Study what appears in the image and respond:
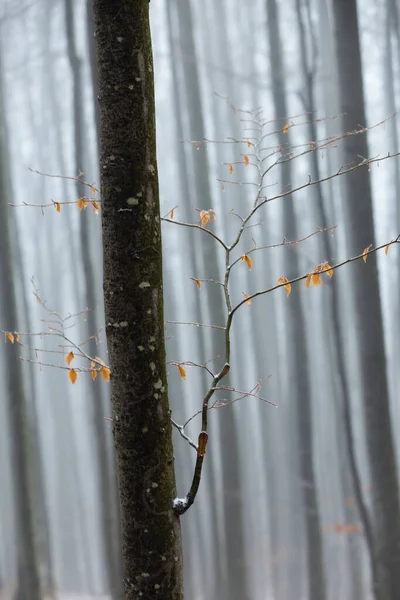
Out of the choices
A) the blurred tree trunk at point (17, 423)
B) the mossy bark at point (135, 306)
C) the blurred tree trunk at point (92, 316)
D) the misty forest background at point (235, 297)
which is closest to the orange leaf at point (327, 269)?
the mossy bark at point (135, 306)

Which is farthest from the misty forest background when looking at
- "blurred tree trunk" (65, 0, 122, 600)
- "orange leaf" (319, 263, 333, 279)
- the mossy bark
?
the mossy bark

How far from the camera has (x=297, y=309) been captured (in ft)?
8.53

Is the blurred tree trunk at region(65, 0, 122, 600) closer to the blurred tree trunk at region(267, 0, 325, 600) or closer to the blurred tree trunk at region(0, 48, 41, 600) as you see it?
the blurred tree trunk at region(0, 48, 41, 600)

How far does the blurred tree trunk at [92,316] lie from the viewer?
9.11ft

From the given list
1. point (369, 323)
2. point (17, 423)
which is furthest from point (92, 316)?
point (369, 323)

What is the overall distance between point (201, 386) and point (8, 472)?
41.3 inches

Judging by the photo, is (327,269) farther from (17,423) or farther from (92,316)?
(17,423)

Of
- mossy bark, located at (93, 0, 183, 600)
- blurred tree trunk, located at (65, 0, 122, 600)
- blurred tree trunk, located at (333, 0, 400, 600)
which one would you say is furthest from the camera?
blurred tree trunk, located at (65, 0, 122, 600)

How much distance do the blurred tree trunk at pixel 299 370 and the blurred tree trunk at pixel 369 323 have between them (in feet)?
0.77

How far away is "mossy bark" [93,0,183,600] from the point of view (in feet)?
2.77

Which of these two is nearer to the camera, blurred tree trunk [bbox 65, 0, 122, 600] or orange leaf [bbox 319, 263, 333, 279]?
orange leaf [bbox 319, 263, 333, 279]

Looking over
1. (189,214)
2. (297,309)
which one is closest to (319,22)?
(189,214)

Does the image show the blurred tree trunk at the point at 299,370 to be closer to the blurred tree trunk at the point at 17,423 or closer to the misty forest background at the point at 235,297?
the misty forest background at the point at 235,297

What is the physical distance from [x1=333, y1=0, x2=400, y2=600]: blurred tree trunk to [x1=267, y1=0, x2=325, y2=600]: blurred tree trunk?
23cm
